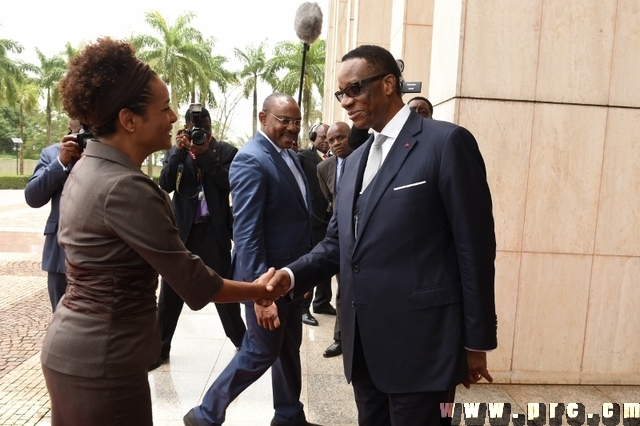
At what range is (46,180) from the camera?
404 centimetres

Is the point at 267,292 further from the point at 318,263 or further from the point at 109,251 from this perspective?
the point at 109,251

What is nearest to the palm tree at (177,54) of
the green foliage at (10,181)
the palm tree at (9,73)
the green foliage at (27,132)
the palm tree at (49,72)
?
the green foliage at (10,181)

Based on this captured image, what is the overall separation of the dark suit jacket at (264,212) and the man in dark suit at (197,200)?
1142 millimetres

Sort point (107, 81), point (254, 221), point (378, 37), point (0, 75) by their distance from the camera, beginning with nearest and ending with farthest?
point (107, 81)
point (254, 221)
point (378, 37)
point (0, 75)

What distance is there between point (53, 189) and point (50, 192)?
0.11ft

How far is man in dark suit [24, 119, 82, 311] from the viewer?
3959 mm

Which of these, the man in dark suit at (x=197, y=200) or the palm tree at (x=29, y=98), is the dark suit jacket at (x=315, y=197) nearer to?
the man in dark suit at (x=197, y=200)

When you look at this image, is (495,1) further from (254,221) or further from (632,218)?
(254,221)

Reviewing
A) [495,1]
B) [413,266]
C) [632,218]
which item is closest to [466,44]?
[495,1]

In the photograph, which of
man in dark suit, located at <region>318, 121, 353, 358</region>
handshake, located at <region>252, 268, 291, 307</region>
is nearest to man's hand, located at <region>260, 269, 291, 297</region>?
handshake, located at <region>252, 268, 291, 307</region>

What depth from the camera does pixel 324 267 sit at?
117 inches

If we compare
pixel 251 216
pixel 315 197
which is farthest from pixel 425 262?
pixel 315 197

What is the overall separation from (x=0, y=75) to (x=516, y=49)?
1884 inches

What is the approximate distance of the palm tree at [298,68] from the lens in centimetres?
3878
